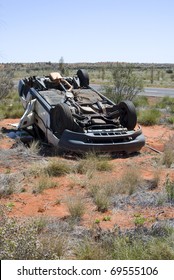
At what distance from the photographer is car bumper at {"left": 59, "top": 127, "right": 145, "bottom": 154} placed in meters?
10.7

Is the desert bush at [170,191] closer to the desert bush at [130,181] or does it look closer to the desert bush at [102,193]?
the desert bush at [130,181]

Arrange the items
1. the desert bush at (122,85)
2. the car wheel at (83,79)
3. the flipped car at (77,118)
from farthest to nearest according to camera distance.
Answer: the desert bush at (122,85)
the car wheel at (83,79)
the flipped car at (77,118)

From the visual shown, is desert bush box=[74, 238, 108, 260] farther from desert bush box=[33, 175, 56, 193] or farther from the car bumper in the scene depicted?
the car bumper

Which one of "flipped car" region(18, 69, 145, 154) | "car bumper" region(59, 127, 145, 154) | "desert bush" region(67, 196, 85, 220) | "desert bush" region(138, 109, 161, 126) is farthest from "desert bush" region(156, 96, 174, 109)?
"desert bush" region(67, 196, 85, 220)

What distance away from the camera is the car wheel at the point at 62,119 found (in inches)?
432

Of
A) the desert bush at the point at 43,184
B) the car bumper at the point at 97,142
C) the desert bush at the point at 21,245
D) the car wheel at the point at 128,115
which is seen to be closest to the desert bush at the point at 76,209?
the desert bush at the point at 43,184

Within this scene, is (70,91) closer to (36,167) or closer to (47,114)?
(47,114)

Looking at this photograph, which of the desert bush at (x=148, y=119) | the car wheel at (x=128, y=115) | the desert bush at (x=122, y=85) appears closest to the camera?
the car wheel at (x=128, y=115)

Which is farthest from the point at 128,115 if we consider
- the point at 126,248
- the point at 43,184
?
the point at 126,248

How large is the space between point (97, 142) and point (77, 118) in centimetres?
92

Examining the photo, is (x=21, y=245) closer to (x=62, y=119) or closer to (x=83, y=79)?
(x=62, y=119)

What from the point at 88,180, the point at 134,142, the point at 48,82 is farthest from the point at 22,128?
the point at 88,180

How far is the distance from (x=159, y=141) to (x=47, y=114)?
3.71 m

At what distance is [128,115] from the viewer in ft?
39.8
